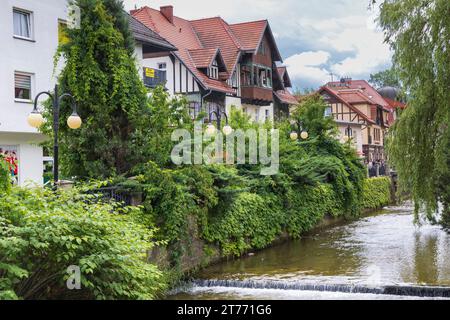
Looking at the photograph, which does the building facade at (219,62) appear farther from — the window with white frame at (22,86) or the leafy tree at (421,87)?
the leafy tree at (421,87)

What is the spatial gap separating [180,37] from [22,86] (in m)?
16.8

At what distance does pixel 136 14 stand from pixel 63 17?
1232 cm

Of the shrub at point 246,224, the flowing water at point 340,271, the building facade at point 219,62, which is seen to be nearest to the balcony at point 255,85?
the building facade at point 219,62

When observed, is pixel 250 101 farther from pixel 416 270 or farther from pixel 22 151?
pixel 416 270

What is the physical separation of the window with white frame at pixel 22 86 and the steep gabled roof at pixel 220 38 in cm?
1711

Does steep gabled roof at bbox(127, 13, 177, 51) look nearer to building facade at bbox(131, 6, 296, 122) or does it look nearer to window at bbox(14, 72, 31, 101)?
building facade at bbox(131, 6, 296, 122)

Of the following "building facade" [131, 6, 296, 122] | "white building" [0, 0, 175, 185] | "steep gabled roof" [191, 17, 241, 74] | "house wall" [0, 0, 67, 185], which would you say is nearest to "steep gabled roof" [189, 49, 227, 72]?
"building facade" [131, 6, 296, 122]

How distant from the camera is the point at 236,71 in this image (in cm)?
4216

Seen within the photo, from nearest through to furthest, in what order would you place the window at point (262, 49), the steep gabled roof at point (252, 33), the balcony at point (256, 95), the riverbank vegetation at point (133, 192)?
the riverbank vegetation at point (133, 192), the balcony at point (256, 95), the steep gabled roof at point (252, 33), the window at point (262, 49)

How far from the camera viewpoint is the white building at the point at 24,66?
2428cm

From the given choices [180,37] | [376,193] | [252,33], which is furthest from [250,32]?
[376,193]

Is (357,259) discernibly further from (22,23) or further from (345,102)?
(345,102)

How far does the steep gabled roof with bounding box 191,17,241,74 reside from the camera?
4147 centimetres
